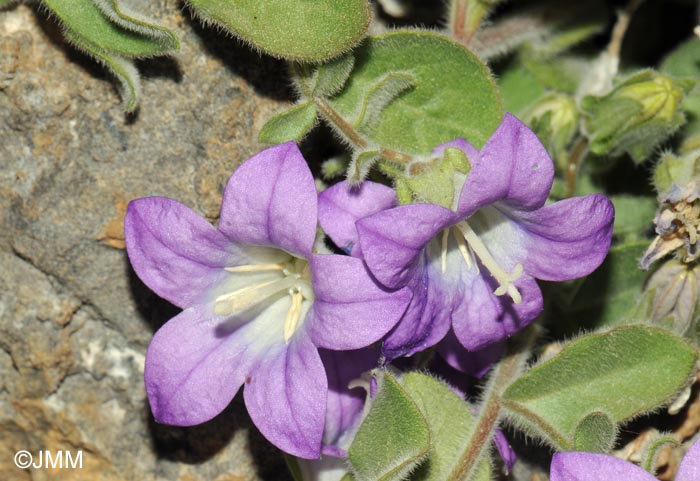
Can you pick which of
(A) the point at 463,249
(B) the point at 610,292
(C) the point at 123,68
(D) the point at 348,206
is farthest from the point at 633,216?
(C) the point at 123,68

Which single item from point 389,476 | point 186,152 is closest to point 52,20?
point 186,152

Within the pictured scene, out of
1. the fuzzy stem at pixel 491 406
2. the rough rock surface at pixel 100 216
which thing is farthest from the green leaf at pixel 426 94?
the fuzzy stem at pixel 491 406

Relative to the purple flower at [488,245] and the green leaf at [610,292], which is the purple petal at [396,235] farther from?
the green leaf at [610,292]

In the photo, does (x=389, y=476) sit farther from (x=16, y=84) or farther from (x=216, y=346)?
(x=16, y=84)

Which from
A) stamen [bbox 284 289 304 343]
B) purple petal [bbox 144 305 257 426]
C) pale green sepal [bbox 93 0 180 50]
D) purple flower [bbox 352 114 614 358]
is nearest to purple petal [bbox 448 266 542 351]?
purple flower [bbox 352 114 614 358]

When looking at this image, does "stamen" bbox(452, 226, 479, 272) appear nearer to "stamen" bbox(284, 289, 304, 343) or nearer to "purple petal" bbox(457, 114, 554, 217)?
"purple petal" bbox(457, 114, 554, 217)
